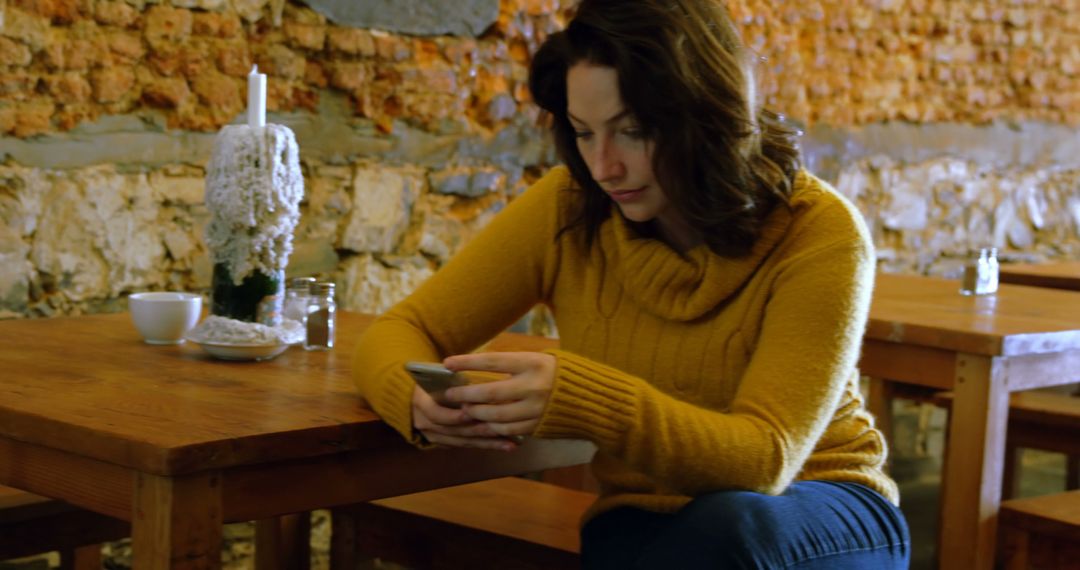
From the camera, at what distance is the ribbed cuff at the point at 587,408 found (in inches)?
60.6

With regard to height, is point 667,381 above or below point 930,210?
below

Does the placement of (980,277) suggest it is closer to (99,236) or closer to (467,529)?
(467,529)

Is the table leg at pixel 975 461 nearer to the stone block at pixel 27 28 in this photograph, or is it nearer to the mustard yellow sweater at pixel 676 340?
the mustard yellow sweater at pixel 676 340

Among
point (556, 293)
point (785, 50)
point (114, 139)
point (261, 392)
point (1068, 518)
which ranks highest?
point (785, 50)

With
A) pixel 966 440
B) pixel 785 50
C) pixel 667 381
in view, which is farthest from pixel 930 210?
pixel 667 381

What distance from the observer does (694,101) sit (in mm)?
1718

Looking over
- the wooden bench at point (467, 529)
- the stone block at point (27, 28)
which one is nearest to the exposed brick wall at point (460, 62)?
the stone block at point (27, 28)

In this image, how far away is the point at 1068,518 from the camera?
2.32m

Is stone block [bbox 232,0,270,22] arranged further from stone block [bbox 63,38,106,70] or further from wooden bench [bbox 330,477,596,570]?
wooden bench [bbox 330,477,596,570]

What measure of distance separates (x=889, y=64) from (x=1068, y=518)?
9.77 feet

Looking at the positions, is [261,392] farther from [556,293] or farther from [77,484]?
[556,293]

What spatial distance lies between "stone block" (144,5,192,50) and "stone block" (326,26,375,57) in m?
0.38

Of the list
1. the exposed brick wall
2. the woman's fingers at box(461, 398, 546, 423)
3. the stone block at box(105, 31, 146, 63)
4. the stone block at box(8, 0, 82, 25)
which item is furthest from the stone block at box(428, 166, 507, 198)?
→ the woman's fingers at box(461, 398, 546, 423)

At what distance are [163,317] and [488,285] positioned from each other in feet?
1.73
